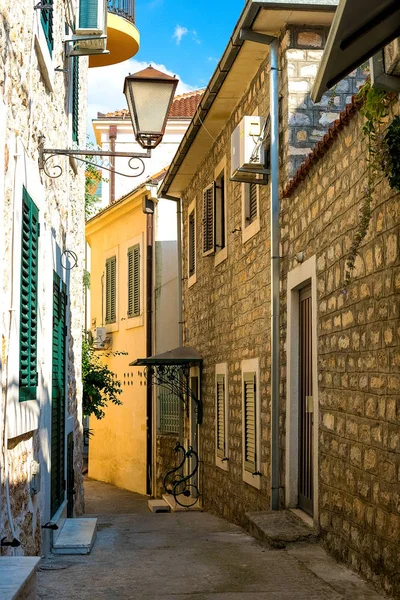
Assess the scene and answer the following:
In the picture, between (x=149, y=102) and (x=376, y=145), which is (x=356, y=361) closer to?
(x=376, y=145)

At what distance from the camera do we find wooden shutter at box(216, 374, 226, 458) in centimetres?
1213

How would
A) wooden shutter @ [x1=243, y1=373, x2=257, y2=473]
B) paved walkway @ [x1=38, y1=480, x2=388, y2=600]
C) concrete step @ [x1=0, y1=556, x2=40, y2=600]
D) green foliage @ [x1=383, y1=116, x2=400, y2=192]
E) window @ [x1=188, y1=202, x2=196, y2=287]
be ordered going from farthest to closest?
1. window @ [x1=188, y1=202, x2=196, y2=287]
2. wooden shutter @ [x1=243, y1=373, x2=257, y2=473]
3. paved walkway @ [x1=38, y1=480, x2=388, y2=600]
4. green foliage @ [x1=383, y1=116, x2=400, y2=192]
5. concrete step @ [x1=0, y1=556, x2=40, y2=600]

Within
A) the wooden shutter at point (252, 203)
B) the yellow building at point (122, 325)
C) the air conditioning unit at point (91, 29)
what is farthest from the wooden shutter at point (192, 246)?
the air conditioning unit at point (91, 29)

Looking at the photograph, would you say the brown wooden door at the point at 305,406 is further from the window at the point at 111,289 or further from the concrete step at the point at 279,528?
the window at the point at 111,289

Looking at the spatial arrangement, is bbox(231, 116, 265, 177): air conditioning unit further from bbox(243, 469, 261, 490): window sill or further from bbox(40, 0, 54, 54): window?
bbox(243, 469, 261, 490): window sill

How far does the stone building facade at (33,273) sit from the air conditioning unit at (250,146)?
177 centimetres

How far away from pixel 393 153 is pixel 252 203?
539 cm

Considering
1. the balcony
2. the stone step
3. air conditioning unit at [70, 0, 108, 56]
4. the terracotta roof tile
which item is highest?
the terracotta roof tile

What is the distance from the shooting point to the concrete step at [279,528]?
23.4 ft

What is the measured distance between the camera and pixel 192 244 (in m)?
15.2

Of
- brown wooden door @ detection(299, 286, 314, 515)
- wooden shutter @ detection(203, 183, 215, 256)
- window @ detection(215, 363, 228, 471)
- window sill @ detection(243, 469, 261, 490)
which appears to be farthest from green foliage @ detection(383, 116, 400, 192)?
wooden shutter @ detection(203, 183, 215, 256)

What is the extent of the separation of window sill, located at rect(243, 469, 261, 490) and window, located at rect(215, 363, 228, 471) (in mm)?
1379

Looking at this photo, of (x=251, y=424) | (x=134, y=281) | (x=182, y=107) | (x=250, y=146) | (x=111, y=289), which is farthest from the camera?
(x=182, y=107)

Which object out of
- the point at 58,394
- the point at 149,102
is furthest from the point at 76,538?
the point at 149,102
